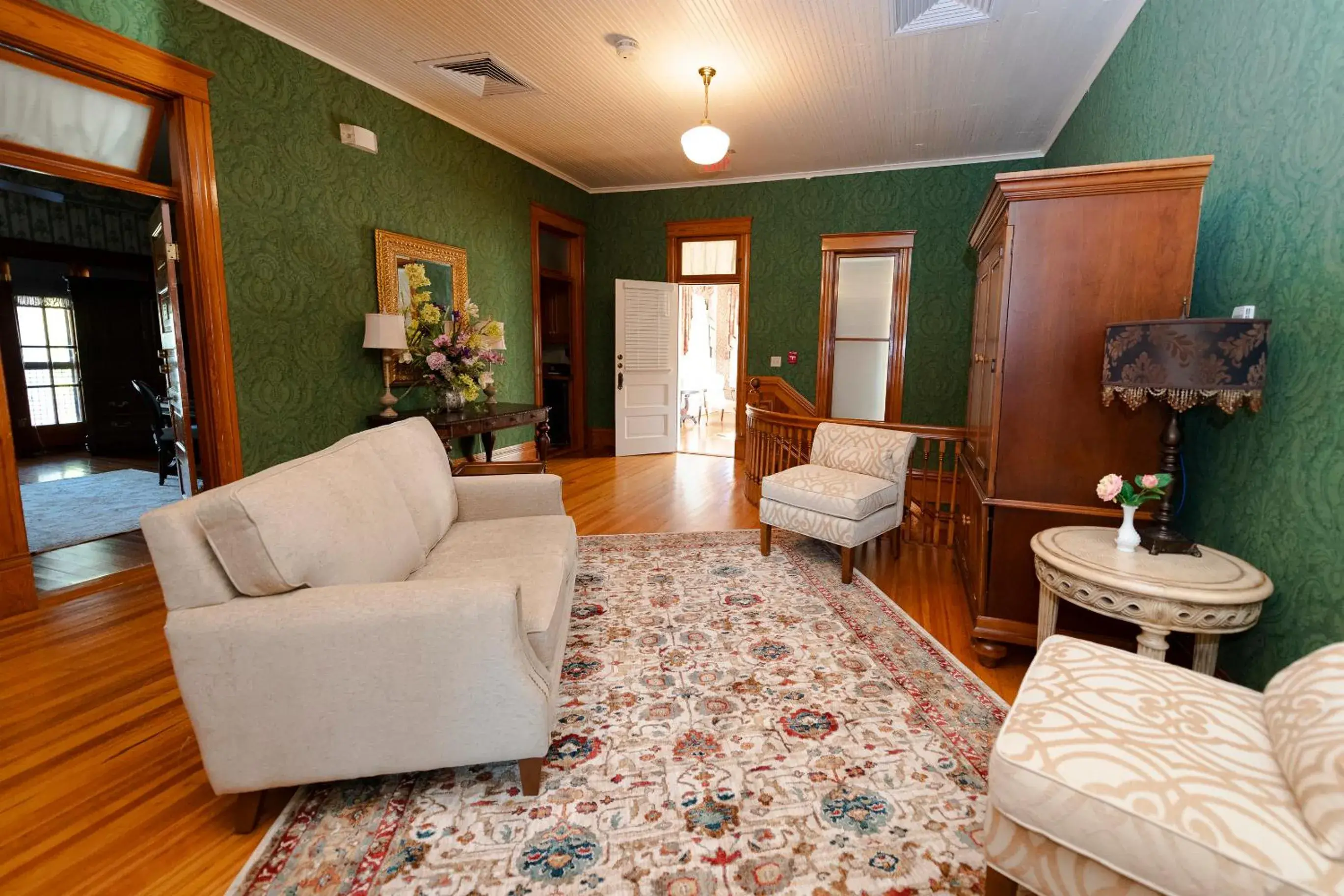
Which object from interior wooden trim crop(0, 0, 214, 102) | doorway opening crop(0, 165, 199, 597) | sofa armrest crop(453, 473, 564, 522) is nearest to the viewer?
interior wooden trim crop(0, 0, 214, 102)

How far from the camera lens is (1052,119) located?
490cm

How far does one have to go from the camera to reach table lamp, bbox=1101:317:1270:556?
1.75 meters

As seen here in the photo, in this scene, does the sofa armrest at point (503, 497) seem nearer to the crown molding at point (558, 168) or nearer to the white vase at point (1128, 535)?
the white vase at point (1128, 535)

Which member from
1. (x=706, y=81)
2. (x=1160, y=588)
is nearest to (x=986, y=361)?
(x=1160, y=588)

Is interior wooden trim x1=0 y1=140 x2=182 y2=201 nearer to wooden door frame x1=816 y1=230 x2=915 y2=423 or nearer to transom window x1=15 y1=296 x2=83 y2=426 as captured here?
wooden door frame x1=816 y1=230 x2=915 y2=423

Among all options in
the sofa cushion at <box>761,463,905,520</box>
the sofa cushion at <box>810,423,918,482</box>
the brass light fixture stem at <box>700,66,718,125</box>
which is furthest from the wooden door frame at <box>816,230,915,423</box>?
the sofa cushion at <box>761,463,905,520</box>

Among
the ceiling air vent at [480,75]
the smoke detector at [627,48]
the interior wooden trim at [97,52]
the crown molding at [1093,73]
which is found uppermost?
the ceiling air vent at [480,75]

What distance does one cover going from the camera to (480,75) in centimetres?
423

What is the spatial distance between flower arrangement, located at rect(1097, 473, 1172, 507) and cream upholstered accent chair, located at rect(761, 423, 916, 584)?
1348 millimetres

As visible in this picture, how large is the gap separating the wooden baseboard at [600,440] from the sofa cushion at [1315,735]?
657cm

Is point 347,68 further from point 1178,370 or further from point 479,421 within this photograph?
point 1178,370

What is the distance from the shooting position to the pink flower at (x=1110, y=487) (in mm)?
1984

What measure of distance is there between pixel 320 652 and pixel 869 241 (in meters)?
6.31

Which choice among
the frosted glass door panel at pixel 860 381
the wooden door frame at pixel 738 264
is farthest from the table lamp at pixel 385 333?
the frosted glass door panel at pixel 860 381
